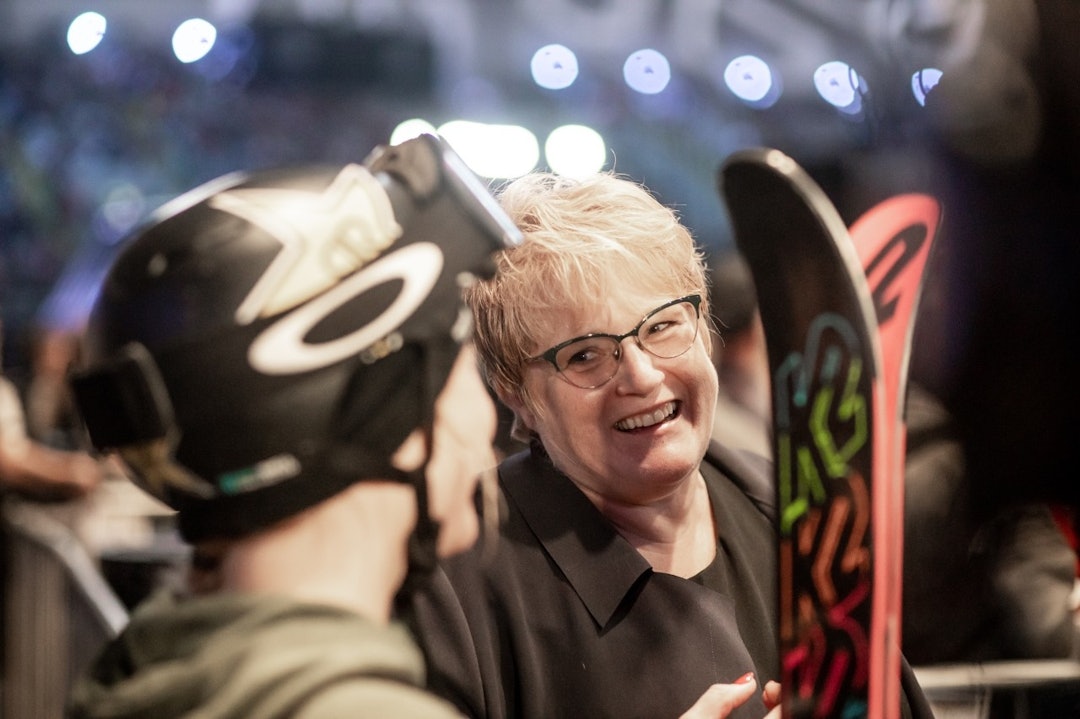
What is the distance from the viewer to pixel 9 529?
9.12 feet

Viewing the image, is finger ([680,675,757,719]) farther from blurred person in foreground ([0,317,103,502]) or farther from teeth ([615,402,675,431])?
blurred person in foreground ([0,317,103,502])

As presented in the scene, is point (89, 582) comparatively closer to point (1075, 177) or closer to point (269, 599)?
point (269, 599)

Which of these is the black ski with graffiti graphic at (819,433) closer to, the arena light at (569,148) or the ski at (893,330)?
the ski at (893,330)

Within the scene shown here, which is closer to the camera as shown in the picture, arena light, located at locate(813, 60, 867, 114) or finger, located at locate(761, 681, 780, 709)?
finger, located at locate(761, 681, 780, 709)

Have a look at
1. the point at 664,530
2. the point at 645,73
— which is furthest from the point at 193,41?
the point at 645,73

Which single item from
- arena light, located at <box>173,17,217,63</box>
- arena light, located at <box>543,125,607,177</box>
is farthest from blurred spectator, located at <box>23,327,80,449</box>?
arena light, located at <box>173,17,217,63</box>

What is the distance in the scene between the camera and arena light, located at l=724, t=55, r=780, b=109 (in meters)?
2.20

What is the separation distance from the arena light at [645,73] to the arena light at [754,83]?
188 centimetres

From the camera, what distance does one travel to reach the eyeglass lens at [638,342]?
1.20 m

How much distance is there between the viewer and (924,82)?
4.82 feet

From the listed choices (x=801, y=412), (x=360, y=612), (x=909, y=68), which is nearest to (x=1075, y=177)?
(x=909, y=68)

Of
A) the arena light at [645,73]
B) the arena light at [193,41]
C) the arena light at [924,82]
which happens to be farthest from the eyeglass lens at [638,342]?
the arena light at [645,73]

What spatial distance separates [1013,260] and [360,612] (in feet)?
3.33

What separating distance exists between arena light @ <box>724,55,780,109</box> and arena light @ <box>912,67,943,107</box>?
70 cm
